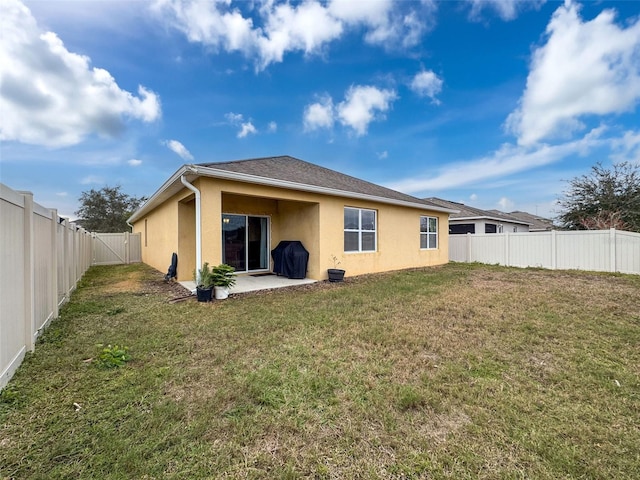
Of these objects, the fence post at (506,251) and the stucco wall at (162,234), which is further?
the fence post at (506,251)

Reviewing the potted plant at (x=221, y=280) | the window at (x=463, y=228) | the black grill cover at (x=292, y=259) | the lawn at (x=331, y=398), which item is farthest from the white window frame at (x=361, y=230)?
the window at (x=463, y=228)

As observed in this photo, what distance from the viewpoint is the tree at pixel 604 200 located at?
14969mm

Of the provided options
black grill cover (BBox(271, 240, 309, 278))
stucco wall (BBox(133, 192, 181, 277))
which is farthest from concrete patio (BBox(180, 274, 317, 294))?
stucco wall (BBox(133, 192, 181, 277))

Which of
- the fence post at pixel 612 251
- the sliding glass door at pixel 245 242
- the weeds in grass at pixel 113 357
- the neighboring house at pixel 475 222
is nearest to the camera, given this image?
the weeds in grass at pixel 113 357

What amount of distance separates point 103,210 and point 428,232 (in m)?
30.0

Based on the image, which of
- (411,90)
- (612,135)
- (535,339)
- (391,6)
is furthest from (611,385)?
(612,135)

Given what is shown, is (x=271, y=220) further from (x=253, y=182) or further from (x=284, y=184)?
(x=253, y=182)

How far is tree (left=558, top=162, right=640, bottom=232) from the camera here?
14969 mm

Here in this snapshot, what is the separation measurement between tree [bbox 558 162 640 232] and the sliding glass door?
1692 centimetres

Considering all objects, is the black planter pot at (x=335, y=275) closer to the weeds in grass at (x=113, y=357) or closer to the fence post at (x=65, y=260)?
the weeds in grass at (x=113, y=357)

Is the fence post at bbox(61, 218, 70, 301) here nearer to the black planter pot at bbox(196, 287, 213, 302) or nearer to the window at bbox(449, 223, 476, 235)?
the black planter pot at bbox(196, 287, 213, 302)

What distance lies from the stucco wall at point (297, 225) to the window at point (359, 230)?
219 mm

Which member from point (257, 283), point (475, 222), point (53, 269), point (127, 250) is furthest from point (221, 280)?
point (475, 222)

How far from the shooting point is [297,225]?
A: 9.70 metres
